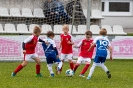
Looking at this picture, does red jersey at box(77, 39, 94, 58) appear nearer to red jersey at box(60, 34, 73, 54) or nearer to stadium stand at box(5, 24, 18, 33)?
red jersey at box(60, 34, 73, 54)

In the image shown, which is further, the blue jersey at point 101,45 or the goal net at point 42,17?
the goal net at point 42,17

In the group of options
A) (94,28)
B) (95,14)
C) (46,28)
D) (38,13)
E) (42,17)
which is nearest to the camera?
(46,28)

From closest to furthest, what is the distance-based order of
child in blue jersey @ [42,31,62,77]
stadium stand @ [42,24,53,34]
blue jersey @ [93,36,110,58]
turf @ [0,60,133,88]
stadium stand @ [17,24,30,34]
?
turf @ [0,60,133,88]
blue jersey @ [93,36,110,58]
child in blue jersey @ [42,31,62,77]
stadium stand @ [17,24,30,34]
stadium stand @ [42,24,53,34]

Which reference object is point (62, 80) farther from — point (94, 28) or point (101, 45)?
point (94, 28)

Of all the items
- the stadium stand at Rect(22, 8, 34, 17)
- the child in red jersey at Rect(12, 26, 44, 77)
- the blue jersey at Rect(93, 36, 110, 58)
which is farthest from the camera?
the stadium stand at Rect(22, 8, 34, 17)

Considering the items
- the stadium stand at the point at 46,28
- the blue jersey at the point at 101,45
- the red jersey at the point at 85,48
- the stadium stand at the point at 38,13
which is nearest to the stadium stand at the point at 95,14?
the stadium stand at the point at 38,13

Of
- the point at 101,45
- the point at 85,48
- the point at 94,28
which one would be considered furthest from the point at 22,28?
the point at 101,45

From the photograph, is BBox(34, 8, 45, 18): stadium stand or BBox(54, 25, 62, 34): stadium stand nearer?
BBox(54, 25, 62, 34): stadium stand

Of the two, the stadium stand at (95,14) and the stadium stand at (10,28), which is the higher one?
the stadium stand at (95,14)

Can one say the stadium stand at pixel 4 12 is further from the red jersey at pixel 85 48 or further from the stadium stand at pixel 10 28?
the red jersey at pixel 85 48

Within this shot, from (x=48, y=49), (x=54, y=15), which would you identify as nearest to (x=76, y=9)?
(x=54, y=15)

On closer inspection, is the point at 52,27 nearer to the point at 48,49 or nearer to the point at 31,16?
the point at 31,16

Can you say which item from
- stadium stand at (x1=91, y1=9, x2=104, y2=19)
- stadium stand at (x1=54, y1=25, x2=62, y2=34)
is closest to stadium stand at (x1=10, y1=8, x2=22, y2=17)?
stadium stand at (x1=54, y1=25, x2=62, y2=34)

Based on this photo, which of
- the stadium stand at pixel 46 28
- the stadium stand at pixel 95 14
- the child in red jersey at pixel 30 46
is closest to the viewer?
the child in red jersey at pixel 30 46
